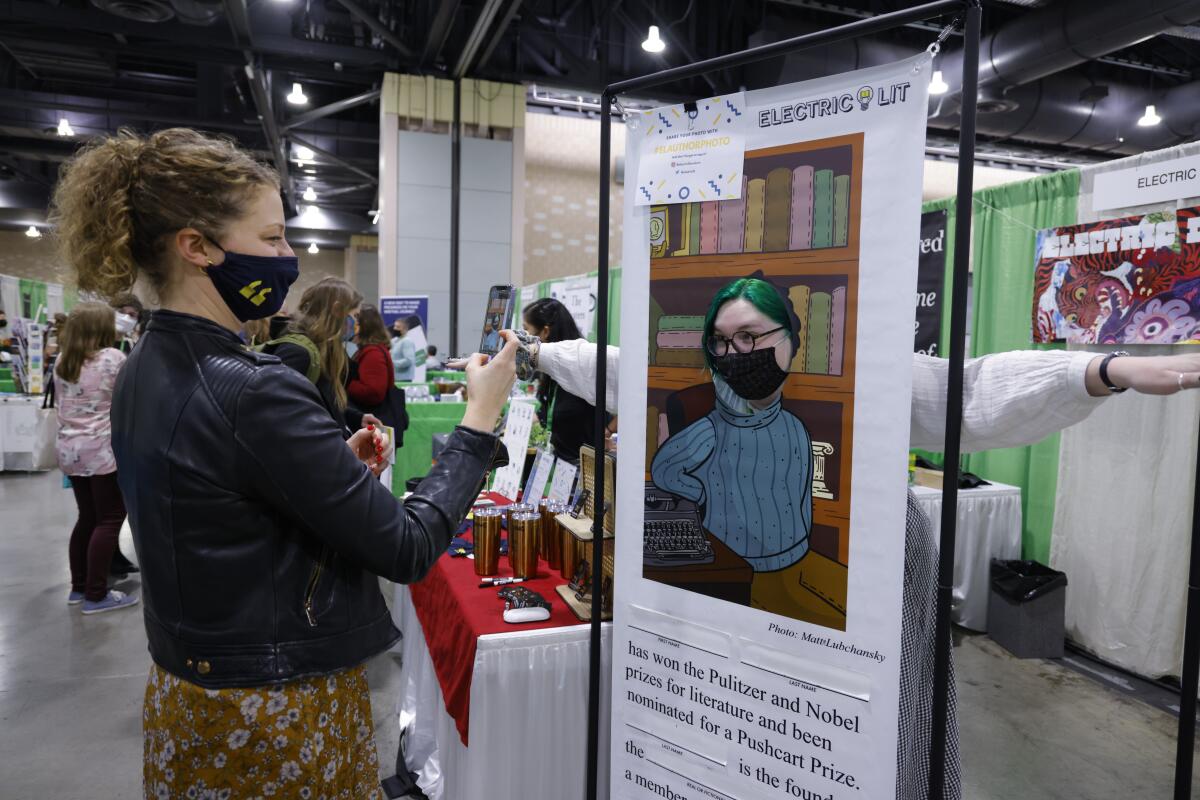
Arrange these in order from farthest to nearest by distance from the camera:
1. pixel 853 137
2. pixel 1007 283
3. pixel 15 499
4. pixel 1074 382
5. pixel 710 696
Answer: pixel 15 499
pixel 1007 283
pixel 710 696
pixel 853 137
pixel 1074 382

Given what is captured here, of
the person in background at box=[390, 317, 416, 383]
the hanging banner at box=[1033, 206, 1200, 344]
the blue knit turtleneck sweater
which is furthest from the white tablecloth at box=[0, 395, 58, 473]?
the hanging banner at box=[1033, 206, 1200, 344]

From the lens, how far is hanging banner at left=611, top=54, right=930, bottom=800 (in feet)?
3.52

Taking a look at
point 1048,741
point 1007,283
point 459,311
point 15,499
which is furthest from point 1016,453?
point 15,499

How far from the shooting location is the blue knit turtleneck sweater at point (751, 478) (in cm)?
116

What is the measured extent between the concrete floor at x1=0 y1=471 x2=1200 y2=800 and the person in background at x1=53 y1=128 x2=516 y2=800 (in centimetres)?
170

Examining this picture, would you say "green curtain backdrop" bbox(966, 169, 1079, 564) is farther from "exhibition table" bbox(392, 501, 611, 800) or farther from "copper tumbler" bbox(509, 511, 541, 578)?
"exhibition table" bbox(392, 501, 611, 800)

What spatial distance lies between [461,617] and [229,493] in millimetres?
1040

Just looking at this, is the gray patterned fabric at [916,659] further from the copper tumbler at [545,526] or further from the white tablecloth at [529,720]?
the copper tumbler at [545,526]

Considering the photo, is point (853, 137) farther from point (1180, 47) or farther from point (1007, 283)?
point (1180, 47)

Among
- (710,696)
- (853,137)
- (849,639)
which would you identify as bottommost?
(710,696)

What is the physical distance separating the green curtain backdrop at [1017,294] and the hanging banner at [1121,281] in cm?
23

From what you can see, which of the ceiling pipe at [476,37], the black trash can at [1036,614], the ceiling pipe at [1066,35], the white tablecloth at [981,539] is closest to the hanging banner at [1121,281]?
the white tablecloth at [981,539]

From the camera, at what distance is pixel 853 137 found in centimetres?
109

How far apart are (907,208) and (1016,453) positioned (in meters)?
3.27
